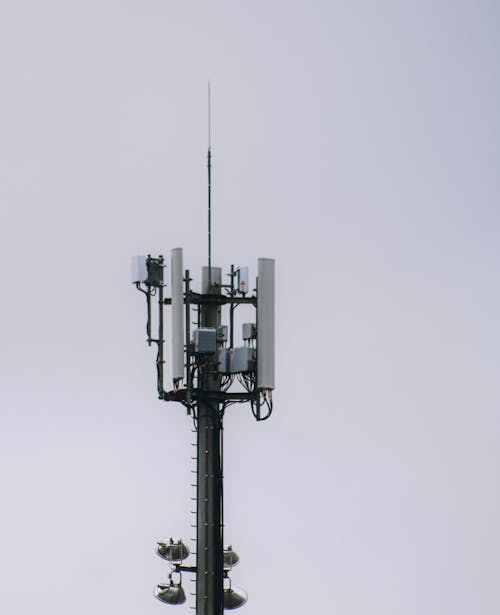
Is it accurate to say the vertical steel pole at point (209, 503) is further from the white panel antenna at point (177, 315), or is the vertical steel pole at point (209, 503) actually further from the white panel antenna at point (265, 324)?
the white panel antenna at point (265, 324)

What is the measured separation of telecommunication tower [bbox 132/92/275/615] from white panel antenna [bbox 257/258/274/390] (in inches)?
0.9

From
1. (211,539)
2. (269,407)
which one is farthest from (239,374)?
(211,539)

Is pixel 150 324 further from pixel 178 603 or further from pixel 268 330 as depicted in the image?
pixel 178 603

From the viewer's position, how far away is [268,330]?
35.6m

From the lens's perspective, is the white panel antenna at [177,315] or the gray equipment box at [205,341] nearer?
the white panel antenna at [177,315]

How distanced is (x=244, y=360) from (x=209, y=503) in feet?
11.4

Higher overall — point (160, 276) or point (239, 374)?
point (160, 276)

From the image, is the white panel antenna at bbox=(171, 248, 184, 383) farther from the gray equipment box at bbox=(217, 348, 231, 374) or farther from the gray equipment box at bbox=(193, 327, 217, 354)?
the gray equipment box at bbox=(217, 348, 231, 374)

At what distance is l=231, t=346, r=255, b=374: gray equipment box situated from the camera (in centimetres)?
3569

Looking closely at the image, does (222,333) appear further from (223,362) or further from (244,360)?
(244,360)

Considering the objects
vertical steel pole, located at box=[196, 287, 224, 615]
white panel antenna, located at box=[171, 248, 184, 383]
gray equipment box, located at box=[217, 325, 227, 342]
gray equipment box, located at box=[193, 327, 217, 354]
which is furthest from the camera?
gray equipment box, located at box=[217, 325, 227, 342]

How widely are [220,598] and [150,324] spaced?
6.70 metres

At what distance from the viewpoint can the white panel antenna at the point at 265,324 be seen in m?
35.5

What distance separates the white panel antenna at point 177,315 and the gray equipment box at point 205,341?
41 centimetres
